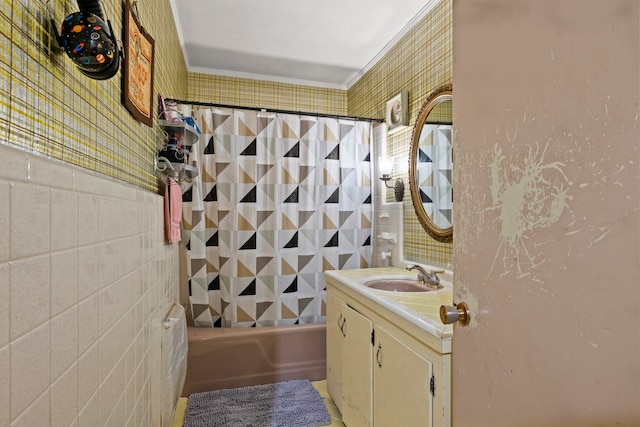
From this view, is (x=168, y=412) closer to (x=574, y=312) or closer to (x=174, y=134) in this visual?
(x=174, y=134)

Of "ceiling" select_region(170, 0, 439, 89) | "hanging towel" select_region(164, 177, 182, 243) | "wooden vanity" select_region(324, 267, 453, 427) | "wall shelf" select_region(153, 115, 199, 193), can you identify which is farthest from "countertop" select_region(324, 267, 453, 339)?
"ceiling" select_region(170, 0, 439, 89)

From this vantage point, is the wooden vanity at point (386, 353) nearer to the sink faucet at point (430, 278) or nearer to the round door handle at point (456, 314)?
the sink faucet at point (430, 278)

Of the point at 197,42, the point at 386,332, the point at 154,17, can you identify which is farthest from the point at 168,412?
the point at 197,42

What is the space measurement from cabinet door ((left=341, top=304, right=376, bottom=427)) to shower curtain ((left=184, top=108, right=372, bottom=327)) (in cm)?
73

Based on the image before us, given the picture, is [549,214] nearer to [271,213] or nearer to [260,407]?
[271,213]

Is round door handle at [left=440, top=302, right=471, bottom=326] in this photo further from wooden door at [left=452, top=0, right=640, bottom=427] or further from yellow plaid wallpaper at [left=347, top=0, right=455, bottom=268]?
yellow plaid wallpaper at [left=347, top=0, right=455, bottom=268]

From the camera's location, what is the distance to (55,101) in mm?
665

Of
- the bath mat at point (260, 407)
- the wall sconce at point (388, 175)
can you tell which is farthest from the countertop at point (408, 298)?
the bath mat at point (260, 407)

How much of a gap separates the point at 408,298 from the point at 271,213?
125 cm

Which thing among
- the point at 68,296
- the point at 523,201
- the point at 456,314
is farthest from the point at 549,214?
the point at 68,296

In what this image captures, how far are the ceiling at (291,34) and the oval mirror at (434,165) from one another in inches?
26.9

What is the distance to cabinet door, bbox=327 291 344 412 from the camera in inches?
73.5

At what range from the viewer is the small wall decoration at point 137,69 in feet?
3.63

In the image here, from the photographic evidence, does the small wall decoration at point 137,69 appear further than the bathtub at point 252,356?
No
